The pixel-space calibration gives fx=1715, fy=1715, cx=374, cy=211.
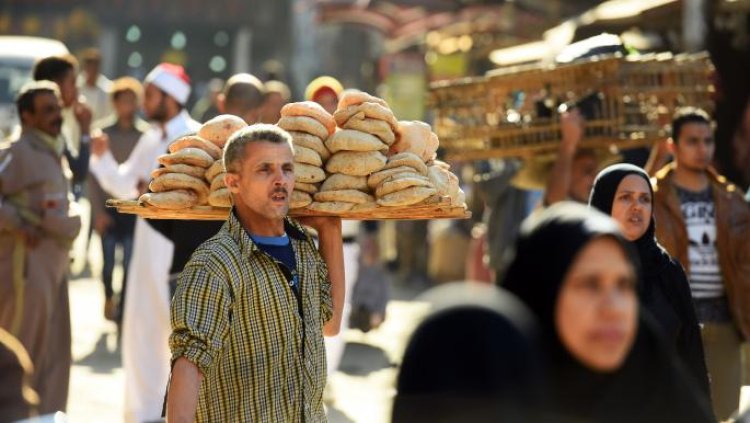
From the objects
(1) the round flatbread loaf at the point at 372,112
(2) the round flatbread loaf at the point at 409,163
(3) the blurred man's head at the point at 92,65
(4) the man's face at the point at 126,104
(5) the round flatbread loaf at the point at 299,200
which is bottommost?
(5) the round flatbread loaf at the point at 299,200

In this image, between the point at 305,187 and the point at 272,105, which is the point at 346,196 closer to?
the point at 305,187

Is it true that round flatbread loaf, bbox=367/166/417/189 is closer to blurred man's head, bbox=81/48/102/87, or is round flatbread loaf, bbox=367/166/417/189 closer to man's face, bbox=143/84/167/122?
man's face, bbox=143/84/167/122

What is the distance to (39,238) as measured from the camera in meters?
8.84

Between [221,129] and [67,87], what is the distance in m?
4.23

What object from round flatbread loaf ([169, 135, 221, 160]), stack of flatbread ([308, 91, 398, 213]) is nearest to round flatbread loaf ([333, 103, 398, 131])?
stack of flatbread ([308, 91, 398, 213])

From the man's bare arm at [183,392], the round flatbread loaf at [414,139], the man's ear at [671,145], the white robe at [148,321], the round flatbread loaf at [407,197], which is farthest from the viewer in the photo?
the white robe at [148,321]

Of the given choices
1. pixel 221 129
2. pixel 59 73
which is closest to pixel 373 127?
pixel 221 129

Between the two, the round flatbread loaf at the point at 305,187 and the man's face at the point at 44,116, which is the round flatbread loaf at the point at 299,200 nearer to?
the round flatbread loaf at the point at 305,187

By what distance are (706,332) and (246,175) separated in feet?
11.4

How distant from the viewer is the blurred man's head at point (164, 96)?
9.73 meters

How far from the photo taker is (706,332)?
8188 mm

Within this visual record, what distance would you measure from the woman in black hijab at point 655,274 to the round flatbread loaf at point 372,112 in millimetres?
991

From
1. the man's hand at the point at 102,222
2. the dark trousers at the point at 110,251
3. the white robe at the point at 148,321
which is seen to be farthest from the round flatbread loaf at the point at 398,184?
the man's hand at the point at 102,222

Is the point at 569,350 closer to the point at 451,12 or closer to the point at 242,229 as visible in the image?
the point at 242,229
